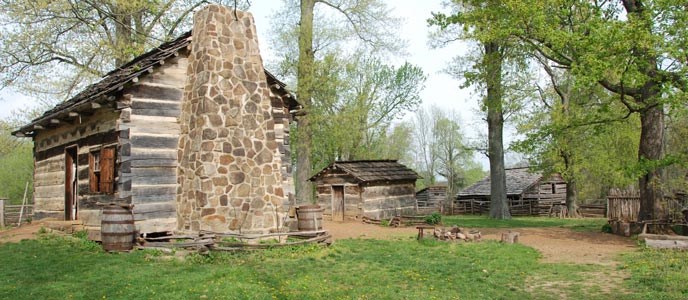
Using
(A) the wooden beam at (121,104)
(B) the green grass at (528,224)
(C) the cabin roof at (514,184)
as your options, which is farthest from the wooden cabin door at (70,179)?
(C) the cabin roof at (514,184)

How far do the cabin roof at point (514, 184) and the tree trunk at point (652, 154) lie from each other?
69.1 feet

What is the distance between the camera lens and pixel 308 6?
28891mm

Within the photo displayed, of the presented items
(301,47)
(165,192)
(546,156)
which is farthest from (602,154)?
(165,192)

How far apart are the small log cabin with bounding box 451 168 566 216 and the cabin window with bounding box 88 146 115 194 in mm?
29605

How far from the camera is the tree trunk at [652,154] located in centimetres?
1578

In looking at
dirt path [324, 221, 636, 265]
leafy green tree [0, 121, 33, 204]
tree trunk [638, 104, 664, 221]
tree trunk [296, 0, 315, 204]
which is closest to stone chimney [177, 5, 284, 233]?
dirt path [324, 221, 636, 265]

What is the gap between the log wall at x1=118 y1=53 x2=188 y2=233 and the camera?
40.7ft

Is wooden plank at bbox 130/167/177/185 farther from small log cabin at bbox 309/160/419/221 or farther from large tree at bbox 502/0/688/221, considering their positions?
small log cabin at bbox 309/160/419/221

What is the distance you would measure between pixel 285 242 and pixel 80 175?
6.65m

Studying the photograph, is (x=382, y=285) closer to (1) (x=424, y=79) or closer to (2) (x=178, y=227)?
(2) (x=178, y=227)

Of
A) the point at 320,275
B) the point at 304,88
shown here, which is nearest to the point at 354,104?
the point at 304,88

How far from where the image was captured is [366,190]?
25.5 m

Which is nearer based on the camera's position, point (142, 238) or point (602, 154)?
point (142, 238)

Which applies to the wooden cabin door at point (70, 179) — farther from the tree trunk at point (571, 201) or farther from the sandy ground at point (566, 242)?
the tree trunk at point (571, 201)
